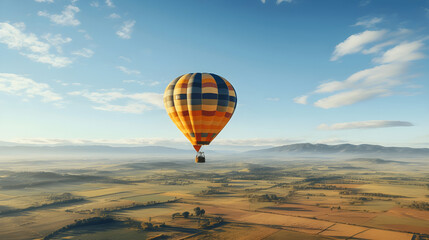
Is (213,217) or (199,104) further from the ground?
(199,104)

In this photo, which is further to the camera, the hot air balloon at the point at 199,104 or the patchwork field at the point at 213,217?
the patchwork field at the point at 213,217

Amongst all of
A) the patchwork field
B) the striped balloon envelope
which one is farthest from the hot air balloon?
the patchwork field

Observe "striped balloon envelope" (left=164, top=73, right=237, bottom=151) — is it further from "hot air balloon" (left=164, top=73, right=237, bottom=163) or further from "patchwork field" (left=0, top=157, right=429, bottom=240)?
"patchwork field" (left=0, top=157, right=429, bottom=240)

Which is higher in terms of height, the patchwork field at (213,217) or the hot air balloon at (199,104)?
the hot air balloon at (199,104)

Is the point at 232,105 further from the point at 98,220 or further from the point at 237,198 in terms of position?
the point at 237,198

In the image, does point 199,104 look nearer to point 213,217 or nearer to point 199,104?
point 199,104

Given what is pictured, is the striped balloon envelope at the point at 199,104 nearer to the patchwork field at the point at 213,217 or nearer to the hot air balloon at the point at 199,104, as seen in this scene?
the hot air balloon at the point at 199,104

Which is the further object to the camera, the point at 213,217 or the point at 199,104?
the point at 213,217

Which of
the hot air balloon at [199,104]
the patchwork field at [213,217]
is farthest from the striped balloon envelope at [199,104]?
the patchwork field at [213,217]

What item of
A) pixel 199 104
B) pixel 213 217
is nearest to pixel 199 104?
pixel 199 104
